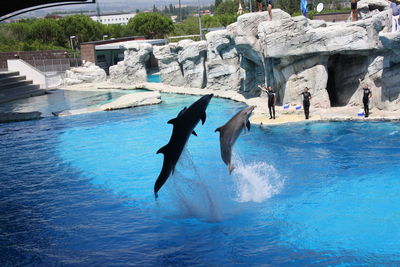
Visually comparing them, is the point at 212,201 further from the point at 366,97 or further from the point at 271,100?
the point at 366,97

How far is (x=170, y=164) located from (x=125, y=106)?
12.2m

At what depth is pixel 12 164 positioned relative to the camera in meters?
10.4

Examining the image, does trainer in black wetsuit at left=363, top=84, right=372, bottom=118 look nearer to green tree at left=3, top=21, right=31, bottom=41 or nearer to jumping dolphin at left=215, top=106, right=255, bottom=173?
jumping dolphin at left=215, top=106, right=255, bottom=173

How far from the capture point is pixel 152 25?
146 ft

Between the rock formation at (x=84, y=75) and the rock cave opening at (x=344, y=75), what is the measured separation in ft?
52.6

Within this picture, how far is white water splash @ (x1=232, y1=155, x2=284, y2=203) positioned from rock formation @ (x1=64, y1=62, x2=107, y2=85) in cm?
1936

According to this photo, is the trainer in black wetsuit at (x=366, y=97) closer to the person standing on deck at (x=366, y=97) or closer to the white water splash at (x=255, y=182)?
the person standing on deck at (x=366, y=97)

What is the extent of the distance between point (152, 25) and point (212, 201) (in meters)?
39.2

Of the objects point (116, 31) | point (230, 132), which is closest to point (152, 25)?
point (116, 31)

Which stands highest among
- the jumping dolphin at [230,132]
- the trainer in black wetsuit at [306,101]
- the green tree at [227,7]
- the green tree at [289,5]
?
the green tree at [227,7]

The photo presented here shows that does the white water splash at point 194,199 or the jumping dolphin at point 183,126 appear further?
the white water splash at point 194,199

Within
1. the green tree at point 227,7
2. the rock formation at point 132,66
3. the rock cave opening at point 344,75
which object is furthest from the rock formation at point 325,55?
the green tree at point 227,7

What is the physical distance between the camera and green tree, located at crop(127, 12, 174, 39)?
145 ft

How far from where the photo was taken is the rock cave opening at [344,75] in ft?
42.1
